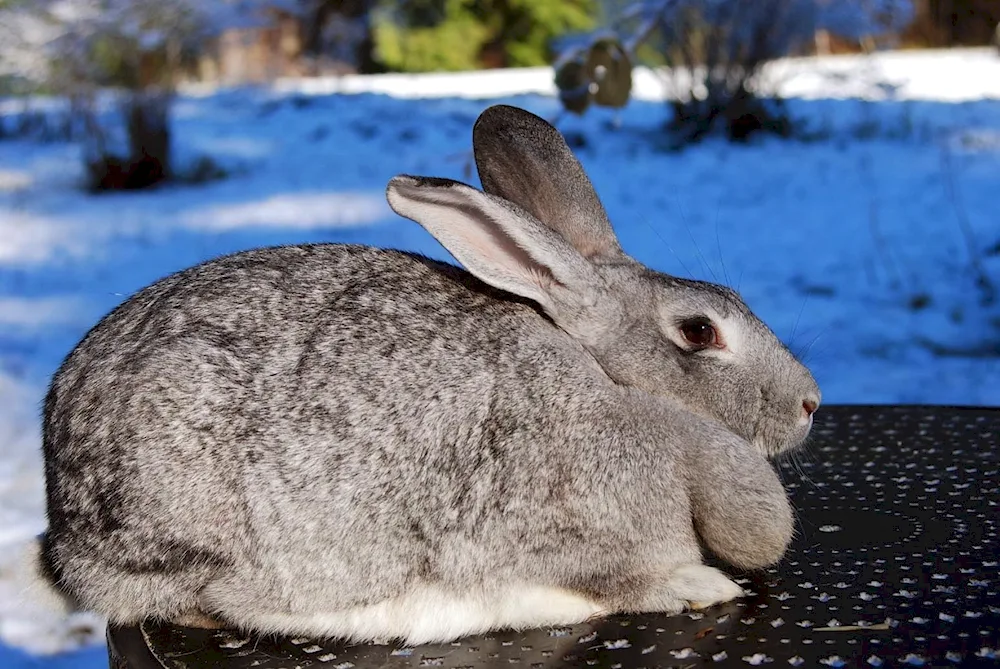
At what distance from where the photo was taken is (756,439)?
6.43ft

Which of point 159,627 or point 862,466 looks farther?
point 862,466

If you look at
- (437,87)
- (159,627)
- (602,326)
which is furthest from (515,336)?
(437,87)

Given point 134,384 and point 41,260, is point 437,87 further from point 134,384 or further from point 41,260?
point 134,384

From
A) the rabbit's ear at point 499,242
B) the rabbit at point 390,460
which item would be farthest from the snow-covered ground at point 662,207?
the rabbit's ear at point 499,242

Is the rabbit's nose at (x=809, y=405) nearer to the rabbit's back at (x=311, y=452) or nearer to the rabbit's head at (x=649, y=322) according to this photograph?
the rabbit's head at (x=649, y=322)

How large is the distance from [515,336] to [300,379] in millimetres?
334

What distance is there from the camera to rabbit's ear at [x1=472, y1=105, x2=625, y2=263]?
6.87ft

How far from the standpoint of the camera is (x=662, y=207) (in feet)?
19.4

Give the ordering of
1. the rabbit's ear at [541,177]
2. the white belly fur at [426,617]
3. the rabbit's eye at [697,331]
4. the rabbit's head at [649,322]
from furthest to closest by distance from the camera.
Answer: the rabbit's ear at [541,177], the rabbit's eye at [697,331], the rabbit's head at [649,322], the white belly fur at [426,617]

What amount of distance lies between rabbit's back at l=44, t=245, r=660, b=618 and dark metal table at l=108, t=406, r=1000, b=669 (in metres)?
0.09

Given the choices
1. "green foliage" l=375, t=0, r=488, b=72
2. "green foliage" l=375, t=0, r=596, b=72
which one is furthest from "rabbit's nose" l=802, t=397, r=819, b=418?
"green foliage" l=375, t=0, r=488, b=72

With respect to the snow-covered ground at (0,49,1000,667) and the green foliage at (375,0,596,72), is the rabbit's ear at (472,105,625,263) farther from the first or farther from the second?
the green foliage at (375,0,596,72)

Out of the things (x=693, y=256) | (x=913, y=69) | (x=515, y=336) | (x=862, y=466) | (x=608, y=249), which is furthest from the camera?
(x=913, y=69)

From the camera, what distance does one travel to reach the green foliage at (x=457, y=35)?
353 inches
